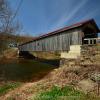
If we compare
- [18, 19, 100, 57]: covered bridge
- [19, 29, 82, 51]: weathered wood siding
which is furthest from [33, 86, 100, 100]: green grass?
[19, 29, 82, 51]: weathered wood siding

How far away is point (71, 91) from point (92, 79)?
2.24m

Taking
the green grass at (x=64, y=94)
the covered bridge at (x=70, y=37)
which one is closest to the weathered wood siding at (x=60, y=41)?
the covered bridge at (x=70, y=37)

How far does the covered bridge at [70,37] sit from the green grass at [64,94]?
1156 cm

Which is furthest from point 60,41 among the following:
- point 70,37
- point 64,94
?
point 64,94

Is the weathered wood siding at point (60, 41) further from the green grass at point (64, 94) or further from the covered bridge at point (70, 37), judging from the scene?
the green grass at point (64, 94)

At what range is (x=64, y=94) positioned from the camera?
948 centimetres

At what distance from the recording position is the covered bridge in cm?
2250

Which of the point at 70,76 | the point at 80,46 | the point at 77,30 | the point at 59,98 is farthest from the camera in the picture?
the point at 77,30

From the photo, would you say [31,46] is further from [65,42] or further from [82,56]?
[82,56]

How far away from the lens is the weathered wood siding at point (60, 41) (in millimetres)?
23105

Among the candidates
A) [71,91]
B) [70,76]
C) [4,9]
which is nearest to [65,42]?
[4,9]

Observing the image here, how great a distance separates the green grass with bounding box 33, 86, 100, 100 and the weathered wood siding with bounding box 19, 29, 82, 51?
42.3ft

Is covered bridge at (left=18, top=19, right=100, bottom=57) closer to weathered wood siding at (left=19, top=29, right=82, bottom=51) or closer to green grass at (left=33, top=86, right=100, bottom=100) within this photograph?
weathered wood siding at (left=19, top=29, right=82, bottom=51)

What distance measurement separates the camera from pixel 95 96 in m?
8.84
